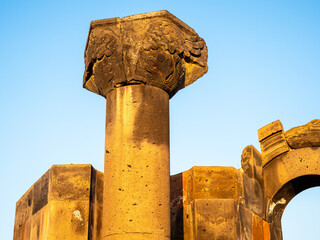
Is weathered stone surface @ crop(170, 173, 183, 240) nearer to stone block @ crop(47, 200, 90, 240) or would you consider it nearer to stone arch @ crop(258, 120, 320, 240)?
stone block @ crop(47, 200, 90, 240)

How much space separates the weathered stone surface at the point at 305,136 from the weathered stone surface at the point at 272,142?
0.09 metres

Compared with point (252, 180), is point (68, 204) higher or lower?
lower

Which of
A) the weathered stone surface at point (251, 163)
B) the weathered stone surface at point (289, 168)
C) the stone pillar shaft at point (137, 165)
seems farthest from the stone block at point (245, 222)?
the stone pillar shaft at point (137, 165)

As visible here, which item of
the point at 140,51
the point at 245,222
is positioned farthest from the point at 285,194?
the point at 140,51

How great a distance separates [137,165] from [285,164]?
8.88 feet

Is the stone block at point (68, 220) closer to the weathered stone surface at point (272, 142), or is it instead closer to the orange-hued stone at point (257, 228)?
the orange-hued stone at point (257, 228)

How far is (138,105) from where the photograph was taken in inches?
218

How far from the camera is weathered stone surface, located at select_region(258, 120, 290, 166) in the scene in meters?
7.29

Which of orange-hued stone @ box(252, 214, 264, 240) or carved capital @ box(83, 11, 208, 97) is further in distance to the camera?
orange-hued stone @ box(252, 214, 264, 240)

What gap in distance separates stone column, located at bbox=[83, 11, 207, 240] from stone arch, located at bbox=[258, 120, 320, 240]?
191 centimetres

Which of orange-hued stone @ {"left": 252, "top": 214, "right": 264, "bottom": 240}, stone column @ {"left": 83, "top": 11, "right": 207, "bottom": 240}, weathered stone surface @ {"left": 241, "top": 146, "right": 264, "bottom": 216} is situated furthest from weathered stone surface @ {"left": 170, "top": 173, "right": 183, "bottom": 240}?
stone column @ {"left": 83, "top": 11, "right": 207, "bottom": 240}

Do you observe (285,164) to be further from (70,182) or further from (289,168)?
(70,182)

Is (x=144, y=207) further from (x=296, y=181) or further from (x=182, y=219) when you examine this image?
(x=296, y=181)

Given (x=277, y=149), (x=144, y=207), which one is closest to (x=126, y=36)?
(x=144, y=207)
